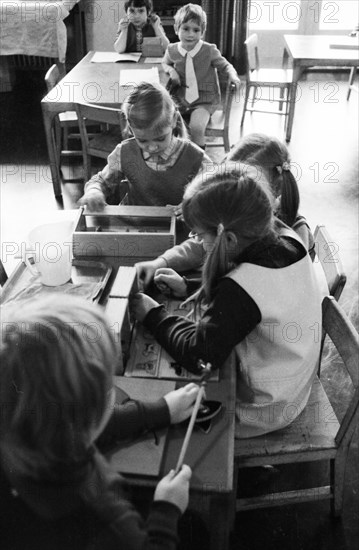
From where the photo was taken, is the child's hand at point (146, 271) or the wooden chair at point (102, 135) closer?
the child's hand at point (146, 271)

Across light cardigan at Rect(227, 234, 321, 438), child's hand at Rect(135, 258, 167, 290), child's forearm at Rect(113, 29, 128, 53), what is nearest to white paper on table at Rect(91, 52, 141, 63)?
child's forearm at Rect(113, 29, 128, 53)

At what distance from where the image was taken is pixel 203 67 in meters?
3.66

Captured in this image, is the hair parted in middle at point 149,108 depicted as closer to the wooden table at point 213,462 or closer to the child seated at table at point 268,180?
the child seated at table at point 268,180

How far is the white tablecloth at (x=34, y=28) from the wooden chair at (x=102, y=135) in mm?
1799

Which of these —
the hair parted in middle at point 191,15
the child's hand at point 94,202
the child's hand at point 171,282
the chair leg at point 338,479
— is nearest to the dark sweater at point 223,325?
the child's hand at point 171,282

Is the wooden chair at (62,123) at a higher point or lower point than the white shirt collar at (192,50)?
lower

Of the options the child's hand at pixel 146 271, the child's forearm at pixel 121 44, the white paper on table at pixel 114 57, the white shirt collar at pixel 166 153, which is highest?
the child's forearm at pixel 121 44

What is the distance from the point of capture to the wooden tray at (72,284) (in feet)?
4.90

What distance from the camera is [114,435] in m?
1.09

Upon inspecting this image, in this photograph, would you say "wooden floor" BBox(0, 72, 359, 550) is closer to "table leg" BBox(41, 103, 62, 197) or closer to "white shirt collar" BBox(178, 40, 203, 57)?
"table leg" BBox(41, 103, 62, 197)

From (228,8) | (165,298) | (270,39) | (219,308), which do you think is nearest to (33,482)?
(219,308)

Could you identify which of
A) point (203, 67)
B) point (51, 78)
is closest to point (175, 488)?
point (51, 78)

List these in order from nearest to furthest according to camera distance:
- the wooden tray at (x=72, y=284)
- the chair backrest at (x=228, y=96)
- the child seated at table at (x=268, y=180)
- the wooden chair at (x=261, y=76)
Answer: the wooden tray at (x=72, y=284) < the child seated at table at (x=268, y=180) < the chair backrest at (x=228, y=96) < the wooden chair at (x=261, y=76)

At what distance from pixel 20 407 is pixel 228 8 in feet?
18.1
